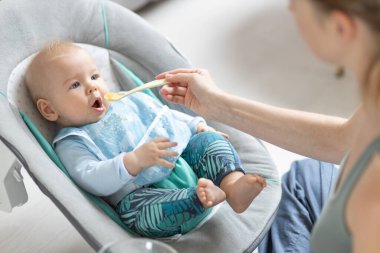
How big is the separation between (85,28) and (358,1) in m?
1.03

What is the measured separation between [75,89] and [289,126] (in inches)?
20.2

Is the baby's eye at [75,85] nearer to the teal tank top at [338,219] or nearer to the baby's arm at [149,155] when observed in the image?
the baby's arm at [149,155]

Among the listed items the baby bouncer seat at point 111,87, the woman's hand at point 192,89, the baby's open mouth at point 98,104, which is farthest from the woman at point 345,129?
the baby's open mouth at point 98,104

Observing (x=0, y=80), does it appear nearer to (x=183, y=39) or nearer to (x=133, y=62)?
(x=133, y=62)

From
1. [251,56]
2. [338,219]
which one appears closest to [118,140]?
[338,219]

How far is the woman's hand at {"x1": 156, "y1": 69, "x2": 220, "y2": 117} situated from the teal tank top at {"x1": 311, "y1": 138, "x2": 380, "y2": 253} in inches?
18.8

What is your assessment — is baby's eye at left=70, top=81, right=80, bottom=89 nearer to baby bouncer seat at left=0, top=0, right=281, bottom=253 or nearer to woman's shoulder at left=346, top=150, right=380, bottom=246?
baby bouncer seat at left=0, top=0, right=281, bottom=253

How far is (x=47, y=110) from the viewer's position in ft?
4.51

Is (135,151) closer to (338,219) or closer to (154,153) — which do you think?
(154,153)

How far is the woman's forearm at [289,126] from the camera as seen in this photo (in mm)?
1127

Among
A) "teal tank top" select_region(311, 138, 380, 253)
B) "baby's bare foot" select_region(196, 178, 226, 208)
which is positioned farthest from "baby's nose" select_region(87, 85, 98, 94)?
"teal tank top" select_region(311, 138, 380, 253)

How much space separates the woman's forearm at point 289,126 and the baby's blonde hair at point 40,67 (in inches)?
15.3

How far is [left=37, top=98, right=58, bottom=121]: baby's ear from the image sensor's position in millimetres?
1365

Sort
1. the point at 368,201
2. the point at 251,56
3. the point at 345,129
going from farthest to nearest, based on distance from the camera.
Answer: the point at 251,56
the point at 345,129
the point at 368,201
